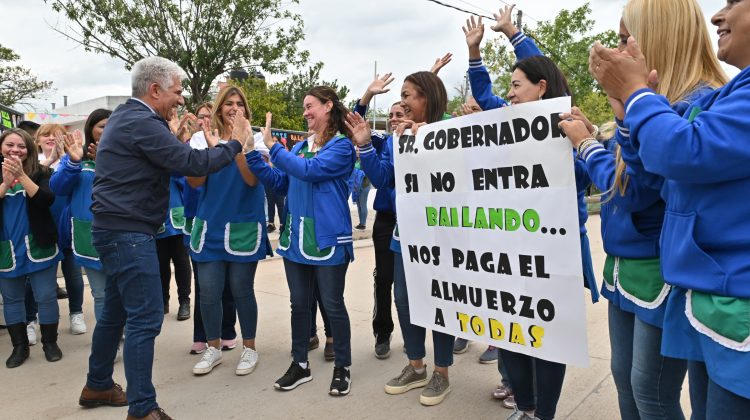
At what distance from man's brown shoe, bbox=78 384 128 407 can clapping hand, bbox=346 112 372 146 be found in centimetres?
213

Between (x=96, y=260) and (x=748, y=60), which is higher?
(x=748, y=60)

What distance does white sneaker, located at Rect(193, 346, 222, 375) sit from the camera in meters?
3.89

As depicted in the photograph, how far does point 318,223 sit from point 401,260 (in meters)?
0.58

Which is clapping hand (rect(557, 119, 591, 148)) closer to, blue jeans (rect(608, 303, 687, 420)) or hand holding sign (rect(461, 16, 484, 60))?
blue jeans (rect(608, 303, 687, 420))

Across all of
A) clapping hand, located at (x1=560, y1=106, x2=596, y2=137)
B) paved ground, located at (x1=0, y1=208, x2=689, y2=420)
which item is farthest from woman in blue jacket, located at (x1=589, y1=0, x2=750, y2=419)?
paved ground, located at (x1=0, y1=208, x2=689, y2=420)

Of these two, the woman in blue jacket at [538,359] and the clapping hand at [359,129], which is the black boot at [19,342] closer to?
the clapping hand at [359,129]

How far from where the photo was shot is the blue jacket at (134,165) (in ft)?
9.78

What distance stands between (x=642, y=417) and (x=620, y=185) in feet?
2.82

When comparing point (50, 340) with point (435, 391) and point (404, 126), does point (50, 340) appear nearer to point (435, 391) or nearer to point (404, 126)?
point (435, 391)

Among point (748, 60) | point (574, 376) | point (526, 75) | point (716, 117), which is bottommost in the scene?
point (574, 376)

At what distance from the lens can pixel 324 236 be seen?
3.46 metres

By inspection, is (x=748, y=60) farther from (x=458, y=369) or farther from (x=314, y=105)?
(x=458, y=369)

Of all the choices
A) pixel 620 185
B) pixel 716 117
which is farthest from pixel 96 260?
pixel 716 117

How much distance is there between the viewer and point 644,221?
2020 mm
